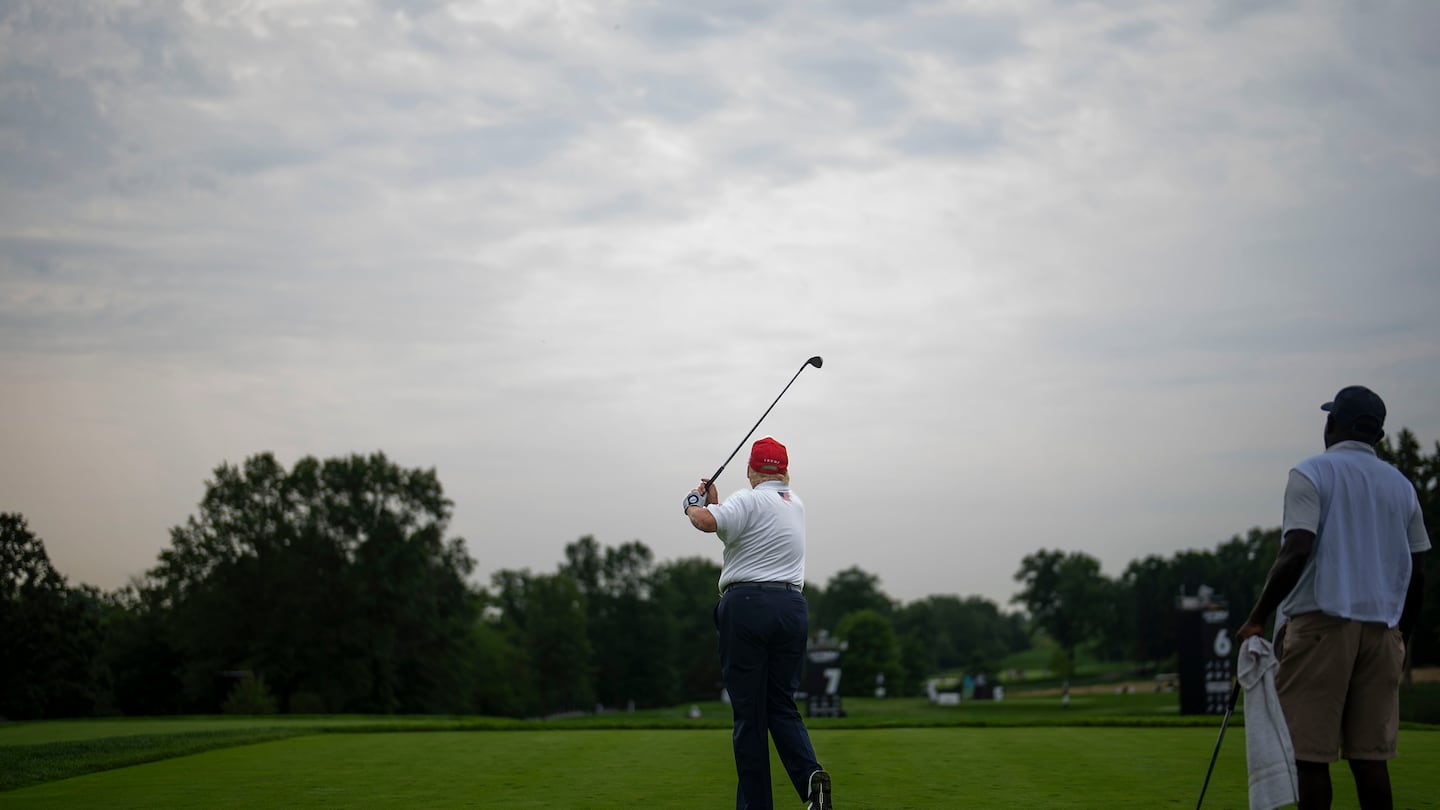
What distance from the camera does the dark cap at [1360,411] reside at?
5.43m

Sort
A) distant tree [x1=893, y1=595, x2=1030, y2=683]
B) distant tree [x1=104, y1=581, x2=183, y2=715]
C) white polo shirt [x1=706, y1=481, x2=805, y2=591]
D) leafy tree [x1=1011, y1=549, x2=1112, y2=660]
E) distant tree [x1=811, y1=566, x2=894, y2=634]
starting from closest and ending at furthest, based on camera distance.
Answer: white polo shirt [x1=706, y1=481, x2=805, y2=591] → distant tree [x1=104, y1=581, x2=183, y2=715] → leafy tree [x1=1011, y1=549, x2=1112, y2=660] → distant tree [x1=811, y1=566, x2=894, y2=634] → distant tree [x1=893, y1=595, x2=1030, y2=683]

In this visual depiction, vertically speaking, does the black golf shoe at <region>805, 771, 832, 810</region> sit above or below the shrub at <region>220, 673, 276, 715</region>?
above

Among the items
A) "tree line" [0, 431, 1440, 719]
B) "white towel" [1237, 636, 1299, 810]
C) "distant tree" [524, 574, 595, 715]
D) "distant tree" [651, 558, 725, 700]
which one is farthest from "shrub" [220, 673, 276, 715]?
"distant tree" [651, 558, 725, 700]

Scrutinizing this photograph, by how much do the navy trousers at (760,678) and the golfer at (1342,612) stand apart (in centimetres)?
244

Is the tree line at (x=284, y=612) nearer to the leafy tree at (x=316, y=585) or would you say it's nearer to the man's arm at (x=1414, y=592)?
the leafy tree at (x=316, y=585)

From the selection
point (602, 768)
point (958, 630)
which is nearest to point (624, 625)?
point (958, 630)

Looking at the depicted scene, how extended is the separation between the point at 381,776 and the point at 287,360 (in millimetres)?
34409

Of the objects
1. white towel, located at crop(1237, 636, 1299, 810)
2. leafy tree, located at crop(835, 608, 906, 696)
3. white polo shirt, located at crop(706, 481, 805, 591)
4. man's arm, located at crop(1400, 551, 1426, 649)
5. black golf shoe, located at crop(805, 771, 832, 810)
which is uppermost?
white polo shirt, located at crop(706, 481, 805, 591)

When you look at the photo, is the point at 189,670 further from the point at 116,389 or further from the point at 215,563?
the point at 116,389

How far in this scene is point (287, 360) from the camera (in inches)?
1624

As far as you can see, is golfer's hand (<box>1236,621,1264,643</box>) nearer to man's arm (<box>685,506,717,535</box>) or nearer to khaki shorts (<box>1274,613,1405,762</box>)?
khaki shorts (<box>1274,613,1405,762</box>)

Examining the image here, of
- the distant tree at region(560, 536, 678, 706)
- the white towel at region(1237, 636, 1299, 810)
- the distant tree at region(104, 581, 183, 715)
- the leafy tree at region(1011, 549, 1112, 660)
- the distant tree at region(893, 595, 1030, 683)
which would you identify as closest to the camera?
the white towel at region(1237, 636, 1299, 810)

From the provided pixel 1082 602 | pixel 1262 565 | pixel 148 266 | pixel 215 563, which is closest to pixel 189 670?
pixel 215 563

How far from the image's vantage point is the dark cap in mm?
5426
